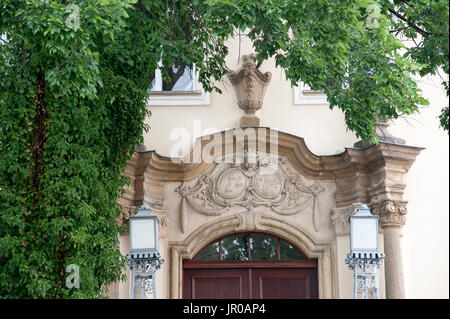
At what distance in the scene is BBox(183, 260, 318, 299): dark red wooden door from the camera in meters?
12.5

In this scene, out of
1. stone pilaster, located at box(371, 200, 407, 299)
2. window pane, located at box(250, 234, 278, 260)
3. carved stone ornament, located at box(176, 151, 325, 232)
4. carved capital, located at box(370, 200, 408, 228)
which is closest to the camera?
stone pilaster, located at box(371, 200, 407, 299)

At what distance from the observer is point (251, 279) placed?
12492mm

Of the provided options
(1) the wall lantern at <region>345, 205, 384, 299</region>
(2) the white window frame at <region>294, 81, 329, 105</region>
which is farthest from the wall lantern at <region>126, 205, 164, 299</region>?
(2) the white window frame at <region>294, 81, 329, 105</region>

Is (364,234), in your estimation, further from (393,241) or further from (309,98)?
(309,98)

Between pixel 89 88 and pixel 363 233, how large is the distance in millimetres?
3235

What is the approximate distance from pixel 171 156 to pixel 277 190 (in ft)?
5.46

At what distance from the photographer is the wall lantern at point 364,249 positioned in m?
8.54

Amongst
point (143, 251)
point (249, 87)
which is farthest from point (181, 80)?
point (143, 251)

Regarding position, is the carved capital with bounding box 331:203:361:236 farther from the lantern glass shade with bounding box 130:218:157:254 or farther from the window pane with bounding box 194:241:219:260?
the lantern glass shade with bounding box 130:218:157:254

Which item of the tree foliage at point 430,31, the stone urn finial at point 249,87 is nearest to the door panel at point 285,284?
the stone urn finial at point 249,87

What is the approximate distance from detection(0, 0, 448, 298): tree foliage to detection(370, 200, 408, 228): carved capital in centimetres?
247

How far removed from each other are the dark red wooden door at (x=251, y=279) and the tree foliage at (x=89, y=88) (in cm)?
273

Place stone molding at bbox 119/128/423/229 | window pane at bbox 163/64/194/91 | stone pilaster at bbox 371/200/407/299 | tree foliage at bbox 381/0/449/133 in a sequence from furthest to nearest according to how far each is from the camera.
Answer: window pane at bbox 163/64/194/91 < stone molding at bbox 119/128/423/229 < stone pilaster at bbox 371/200/407/299 < tree foliage at bbox 381/0/449/133
